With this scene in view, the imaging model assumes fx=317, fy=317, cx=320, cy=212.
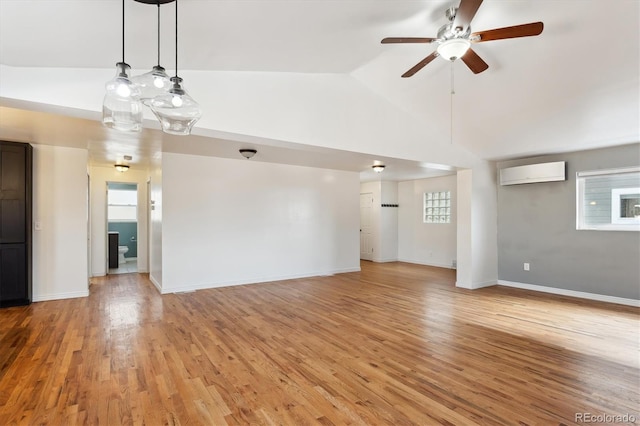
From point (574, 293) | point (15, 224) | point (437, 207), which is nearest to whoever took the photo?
point (15, 224)

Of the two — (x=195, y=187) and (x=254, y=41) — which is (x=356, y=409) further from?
(x=195, y=187)

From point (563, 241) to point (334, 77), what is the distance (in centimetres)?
462

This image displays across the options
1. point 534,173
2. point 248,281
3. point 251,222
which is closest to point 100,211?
point 251,222

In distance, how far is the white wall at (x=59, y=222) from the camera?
4.91 meters

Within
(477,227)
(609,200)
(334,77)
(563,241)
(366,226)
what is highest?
(334,77)

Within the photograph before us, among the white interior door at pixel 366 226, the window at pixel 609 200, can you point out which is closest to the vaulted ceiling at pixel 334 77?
the window at pixel 609 200

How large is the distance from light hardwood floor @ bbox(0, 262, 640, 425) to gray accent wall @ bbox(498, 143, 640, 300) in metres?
0.47

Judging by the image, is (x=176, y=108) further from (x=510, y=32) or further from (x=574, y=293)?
(x=574, y=293)

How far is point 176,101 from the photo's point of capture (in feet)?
5.89

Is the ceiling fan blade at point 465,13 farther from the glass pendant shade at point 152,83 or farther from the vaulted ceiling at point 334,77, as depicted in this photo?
the glass pendant shade at point 152,83

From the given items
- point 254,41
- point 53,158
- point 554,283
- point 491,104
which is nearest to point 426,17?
point 254,41

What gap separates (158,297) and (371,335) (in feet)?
11.6

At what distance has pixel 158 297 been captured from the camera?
16.6 feet

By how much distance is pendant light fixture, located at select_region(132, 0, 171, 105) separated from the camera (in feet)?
5.67
